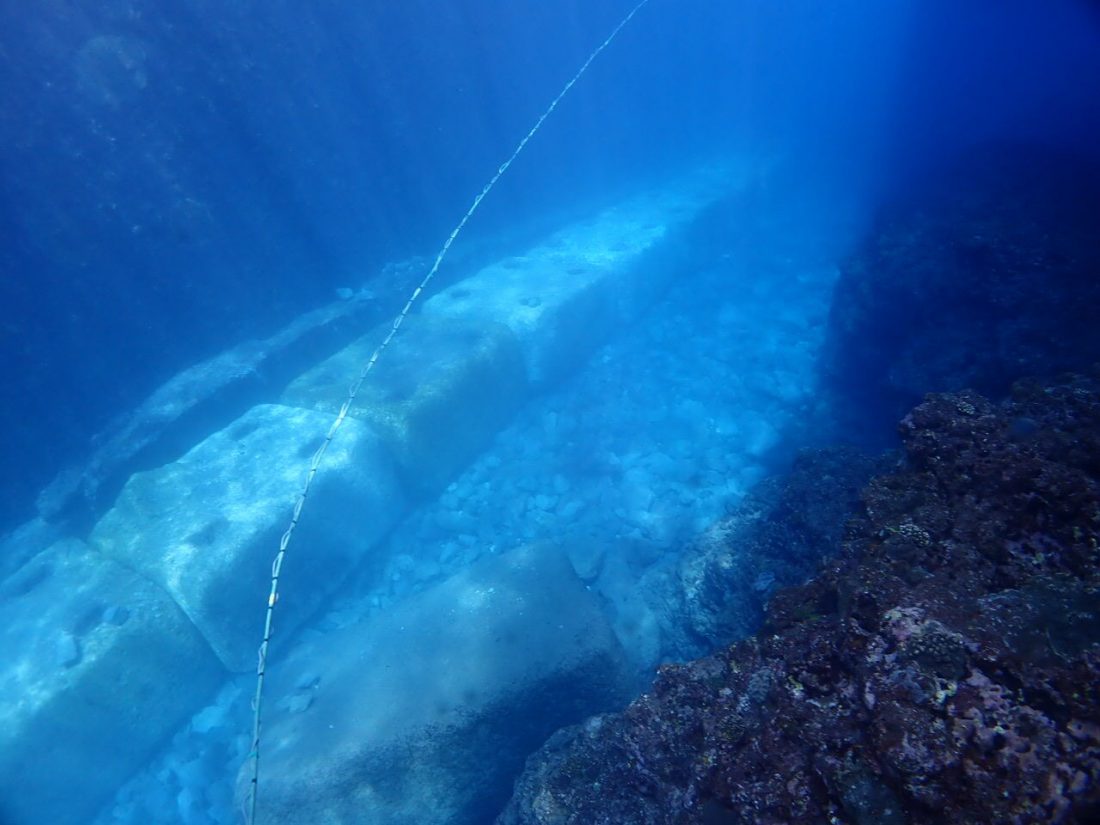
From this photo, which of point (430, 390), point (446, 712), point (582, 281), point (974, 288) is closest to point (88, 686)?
point (446, 712)

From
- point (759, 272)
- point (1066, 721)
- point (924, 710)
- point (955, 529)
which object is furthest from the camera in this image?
point (759, 272)

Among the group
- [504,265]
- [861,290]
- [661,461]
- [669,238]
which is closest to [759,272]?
[669,238]

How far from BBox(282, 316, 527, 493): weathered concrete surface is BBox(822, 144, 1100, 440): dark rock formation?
5721 mm

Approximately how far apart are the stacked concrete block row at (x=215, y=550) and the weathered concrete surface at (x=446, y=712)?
6.45 ft

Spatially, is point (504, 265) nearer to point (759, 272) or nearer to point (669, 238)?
point (669, 238)

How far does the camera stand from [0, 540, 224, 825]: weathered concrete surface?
5.70 meters

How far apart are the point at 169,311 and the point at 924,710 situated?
10.7 metres

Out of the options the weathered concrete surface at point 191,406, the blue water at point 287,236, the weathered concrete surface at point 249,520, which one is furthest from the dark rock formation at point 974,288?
the weathered concrete surface at point 191,406

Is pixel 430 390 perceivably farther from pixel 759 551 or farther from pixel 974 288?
pixel 974 288

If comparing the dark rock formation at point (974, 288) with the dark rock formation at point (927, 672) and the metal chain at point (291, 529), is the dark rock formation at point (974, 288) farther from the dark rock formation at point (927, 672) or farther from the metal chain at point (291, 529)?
the metal chain at point (291, 529)

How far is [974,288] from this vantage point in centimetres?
708

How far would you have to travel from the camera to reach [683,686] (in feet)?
9.26

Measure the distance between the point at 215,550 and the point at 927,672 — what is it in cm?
698

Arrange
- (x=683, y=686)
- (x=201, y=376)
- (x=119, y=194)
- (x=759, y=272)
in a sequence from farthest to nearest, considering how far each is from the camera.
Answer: (x=759, y=272) → (x=201, y=376) → (x=119, y=194) → (x=683, y=686)
